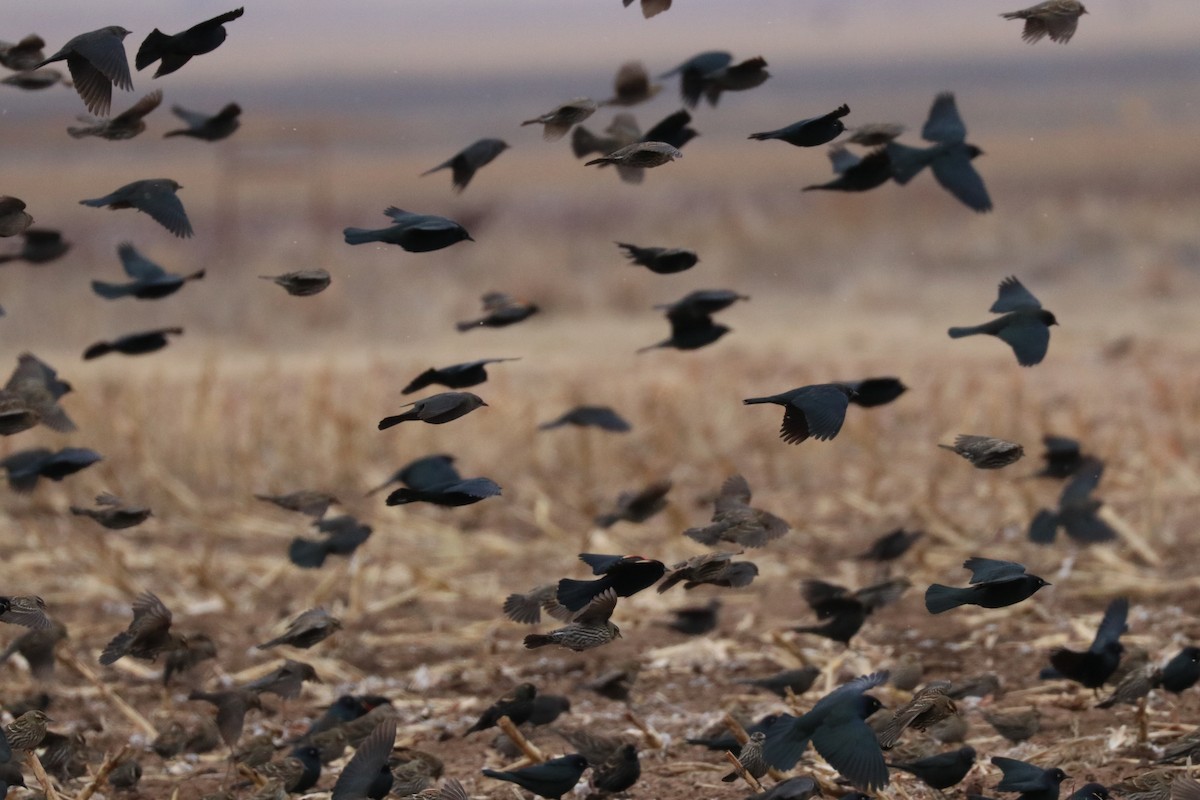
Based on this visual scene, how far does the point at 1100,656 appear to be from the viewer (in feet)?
8.68

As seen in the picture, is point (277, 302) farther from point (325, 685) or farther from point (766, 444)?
point (325, 685)

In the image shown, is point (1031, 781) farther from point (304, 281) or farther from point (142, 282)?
point (142, 282)

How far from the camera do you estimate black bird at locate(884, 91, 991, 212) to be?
8.39 ft

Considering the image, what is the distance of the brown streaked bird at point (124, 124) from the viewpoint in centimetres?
262

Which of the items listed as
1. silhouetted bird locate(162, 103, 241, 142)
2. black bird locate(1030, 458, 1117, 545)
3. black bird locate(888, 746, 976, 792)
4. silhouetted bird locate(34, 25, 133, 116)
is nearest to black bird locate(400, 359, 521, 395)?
silhouetted bird locate(34, 25, 133, 116)

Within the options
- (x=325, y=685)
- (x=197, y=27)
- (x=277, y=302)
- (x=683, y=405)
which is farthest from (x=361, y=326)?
(x=197, y=27)

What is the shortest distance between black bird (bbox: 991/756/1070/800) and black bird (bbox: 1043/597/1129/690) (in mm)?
379

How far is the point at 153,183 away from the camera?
2.49m

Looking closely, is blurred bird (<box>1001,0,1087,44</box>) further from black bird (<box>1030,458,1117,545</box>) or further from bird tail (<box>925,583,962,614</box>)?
black bird (<box>1030,458,1117,545</box>)

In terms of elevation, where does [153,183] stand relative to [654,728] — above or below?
above

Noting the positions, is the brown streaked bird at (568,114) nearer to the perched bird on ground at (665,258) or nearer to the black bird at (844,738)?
the perched bird on ground at (665,258)

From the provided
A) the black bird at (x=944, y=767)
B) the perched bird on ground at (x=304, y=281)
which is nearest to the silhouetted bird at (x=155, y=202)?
the perched bird on ground at (x=304, y=281)

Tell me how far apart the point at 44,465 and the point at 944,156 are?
5.25 ft

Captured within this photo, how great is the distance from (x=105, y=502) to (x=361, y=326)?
1376 centimetres
